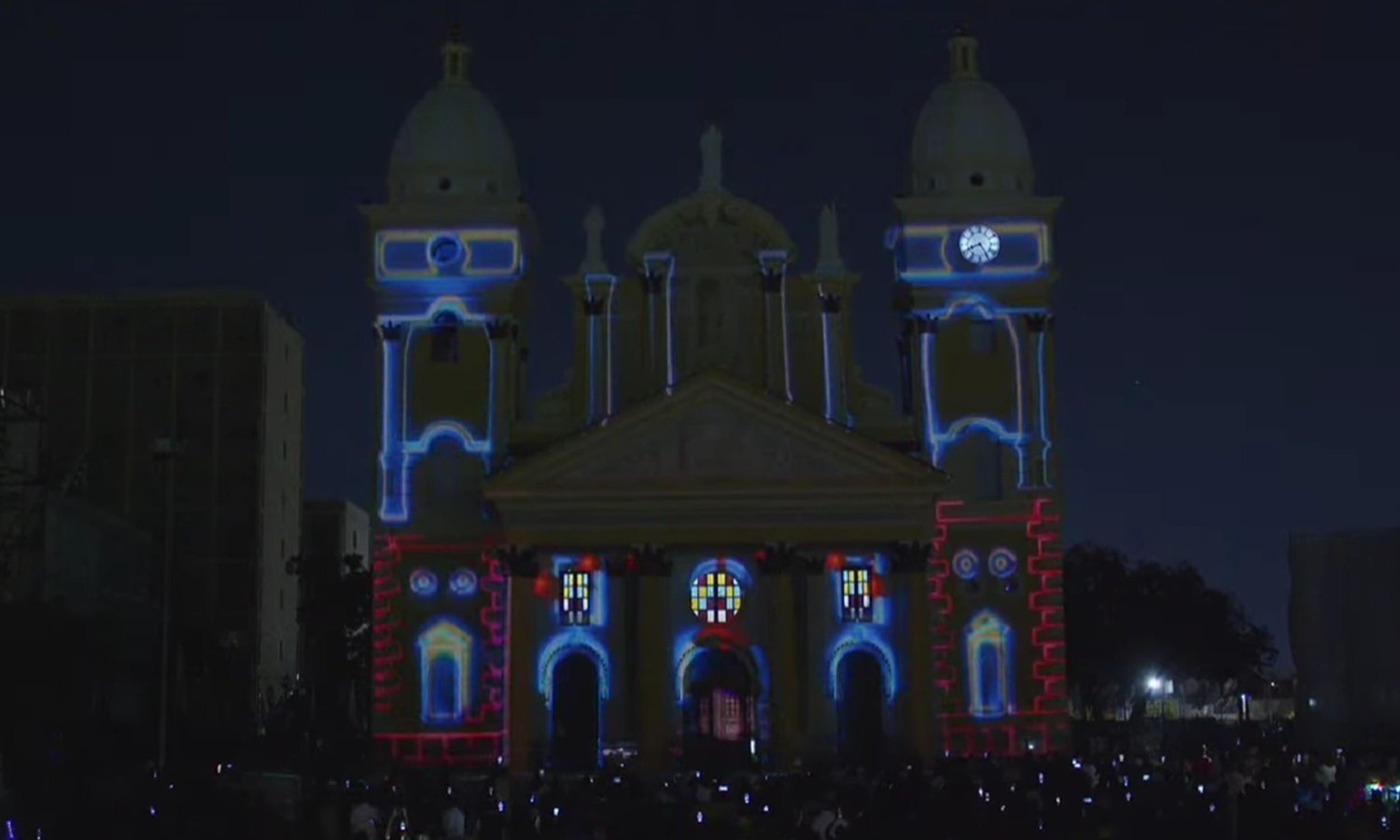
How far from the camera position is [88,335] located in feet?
331

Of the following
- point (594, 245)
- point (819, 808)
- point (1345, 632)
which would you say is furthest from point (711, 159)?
point (819, 808)

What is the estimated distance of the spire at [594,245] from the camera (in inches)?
2916

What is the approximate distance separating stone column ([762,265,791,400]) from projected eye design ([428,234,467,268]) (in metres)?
10.3

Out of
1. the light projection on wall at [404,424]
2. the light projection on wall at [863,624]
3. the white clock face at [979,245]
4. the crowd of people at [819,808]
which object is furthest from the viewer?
the white clock face at [979,245]

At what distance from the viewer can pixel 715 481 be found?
2692 inches

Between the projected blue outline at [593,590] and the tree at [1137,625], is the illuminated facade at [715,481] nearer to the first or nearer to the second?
the projected blue outline at [593,590]

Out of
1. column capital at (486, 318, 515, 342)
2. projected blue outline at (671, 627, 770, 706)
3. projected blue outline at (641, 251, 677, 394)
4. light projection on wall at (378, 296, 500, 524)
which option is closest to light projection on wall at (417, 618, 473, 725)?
light projection on wall at (378, 296, 500, 524)

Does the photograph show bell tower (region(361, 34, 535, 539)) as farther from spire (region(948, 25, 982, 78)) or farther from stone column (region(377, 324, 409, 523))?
spire (region(948, 25, 982, 78))

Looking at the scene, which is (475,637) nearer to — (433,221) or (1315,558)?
(433,221)

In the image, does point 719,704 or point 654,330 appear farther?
point 654,330

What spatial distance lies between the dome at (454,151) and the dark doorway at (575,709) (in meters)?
16.3

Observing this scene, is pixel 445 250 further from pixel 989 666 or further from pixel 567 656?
pixel 989 666

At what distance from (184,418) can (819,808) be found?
71.1 m

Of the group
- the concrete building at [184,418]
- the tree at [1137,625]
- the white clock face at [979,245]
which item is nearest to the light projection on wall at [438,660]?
the white clock face at [979,245]
